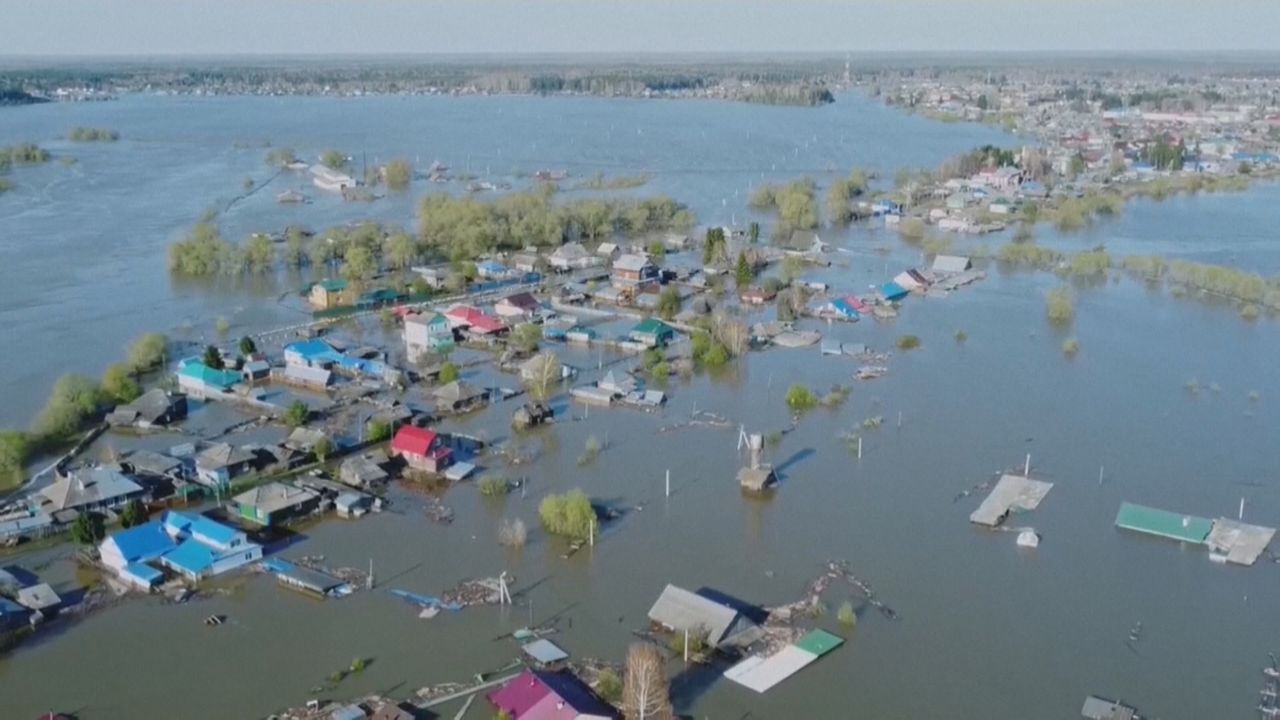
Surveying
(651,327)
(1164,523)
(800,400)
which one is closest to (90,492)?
(800,400)

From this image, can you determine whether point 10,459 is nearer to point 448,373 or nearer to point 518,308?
point 448,373

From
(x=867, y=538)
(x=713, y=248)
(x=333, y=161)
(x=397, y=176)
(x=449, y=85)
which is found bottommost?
(x=867, y=538)

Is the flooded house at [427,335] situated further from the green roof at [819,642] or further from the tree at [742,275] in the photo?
the green roof at [819,642]

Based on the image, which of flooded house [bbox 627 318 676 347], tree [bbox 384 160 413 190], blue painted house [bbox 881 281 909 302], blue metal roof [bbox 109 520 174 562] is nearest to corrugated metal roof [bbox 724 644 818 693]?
blue metal roof [bbox 109 520 174 562]

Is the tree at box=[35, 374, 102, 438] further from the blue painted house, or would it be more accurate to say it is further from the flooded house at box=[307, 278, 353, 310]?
the blue painted house

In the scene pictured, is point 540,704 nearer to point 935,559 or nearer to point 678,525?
point 678,525

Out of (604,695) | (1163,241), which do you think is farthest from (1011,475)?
(1163,241)

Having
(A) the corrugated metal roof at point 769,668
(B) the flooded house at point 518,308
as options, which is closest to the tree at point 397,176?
(B) the flooded house at point 518,308
